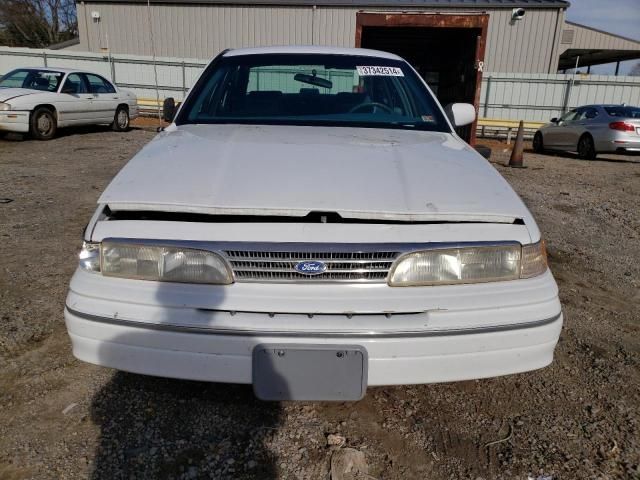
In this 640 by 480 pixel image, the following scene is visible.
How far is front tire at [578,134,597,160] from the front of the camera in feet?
39.3

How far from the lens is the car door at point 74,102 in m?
10.7

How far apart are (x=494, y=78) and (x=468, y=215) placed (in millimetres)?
16810

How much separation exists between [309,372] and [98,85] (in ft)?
39.9

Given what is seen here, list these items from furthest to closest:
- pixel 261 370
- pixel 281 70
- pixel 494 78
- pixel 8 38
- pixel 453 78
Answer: pixel 8 38, pixel 494 78, pixel 453 78, pixel 281 70, pixel 261 370

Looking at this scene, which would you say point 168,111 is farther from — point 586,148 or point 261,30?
point 261,30

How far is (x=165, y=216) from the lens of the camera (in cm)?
190

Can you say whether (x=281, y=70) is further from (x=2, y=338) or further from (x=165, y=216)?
(x=2, y=338)

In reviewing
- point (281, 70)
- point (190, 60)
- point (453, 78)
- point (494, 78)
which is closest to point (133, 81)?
point (190, 60)

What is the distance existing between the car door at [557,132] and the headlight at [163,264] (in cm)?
1311

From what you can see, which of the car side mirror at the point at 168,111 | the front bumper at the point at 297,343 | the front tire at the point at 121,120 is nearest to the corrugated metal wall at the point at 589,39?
the front tire at the point at 121,120

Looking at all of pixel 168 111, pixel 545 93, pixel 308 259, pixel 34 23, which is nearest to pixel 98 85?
pixel 168 111

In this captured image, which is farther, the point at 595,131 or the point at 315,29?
the point at 315,29

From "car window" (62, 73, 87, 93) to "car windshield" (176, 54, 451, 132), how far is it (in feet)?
29.4

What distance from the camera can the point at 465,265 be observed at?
6.01ft
